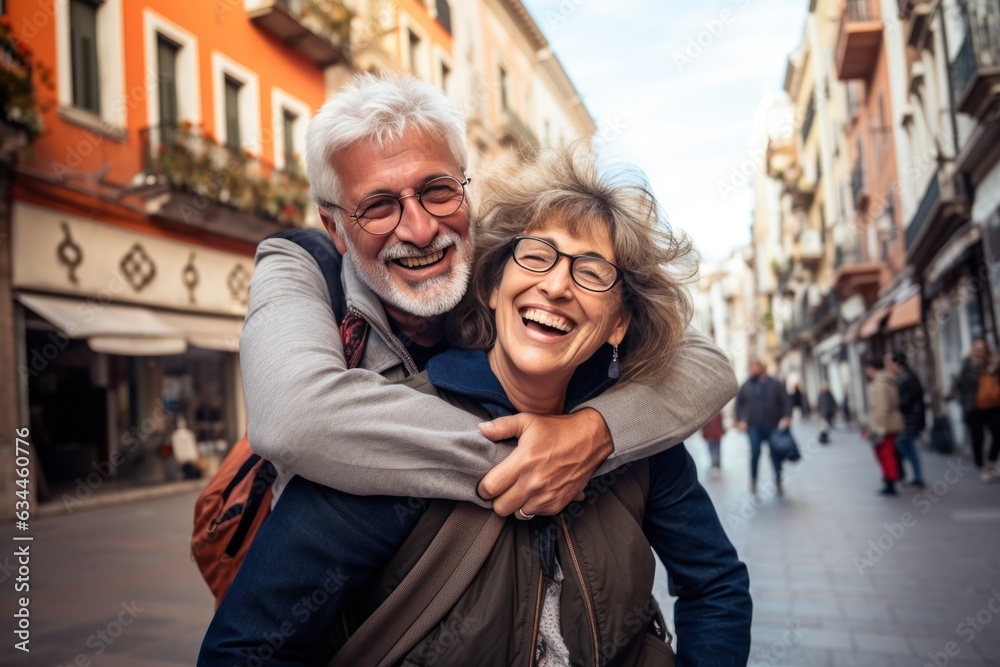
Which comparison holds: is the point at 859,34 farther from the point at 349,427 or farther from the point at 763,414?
the point at 349,427

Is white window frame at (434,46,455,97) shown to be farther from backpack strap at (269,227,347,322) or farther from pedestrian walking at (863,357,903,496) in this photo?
backpack strap at (269,227,347,322)

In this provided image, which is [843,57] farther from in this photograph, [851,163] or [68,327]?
[68,327]

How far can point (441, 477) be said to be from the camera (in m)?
1.56

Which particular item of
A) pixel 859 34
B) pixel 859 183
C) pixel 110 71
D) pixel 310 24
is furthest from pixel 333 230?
pixel 859 183

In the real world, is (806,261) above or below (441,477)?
above

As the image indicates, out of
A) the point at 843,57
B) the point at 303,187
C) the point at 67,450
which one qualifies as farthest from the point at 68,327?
the point at 843,57

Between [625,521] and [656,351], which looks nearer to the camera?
[625,521]

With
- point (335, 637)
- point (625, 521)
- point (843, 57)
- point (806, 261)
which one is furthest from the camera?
point (806, 261)

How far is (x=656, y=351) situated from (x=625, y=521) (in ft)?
1.41

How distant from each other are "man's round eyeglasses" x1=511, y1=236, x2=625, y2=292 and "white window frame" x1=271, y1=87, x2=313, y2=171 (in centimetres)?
1605

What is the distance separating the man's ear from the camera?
7.27ft

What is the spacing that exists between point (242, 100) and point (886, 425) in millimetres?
13356

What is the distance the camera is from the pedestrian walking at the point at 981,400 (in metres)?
11.4

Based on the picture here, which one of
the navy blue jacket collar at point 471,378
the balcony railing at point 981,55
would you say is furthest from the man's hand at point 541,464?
the balcony railing at point 981,55
